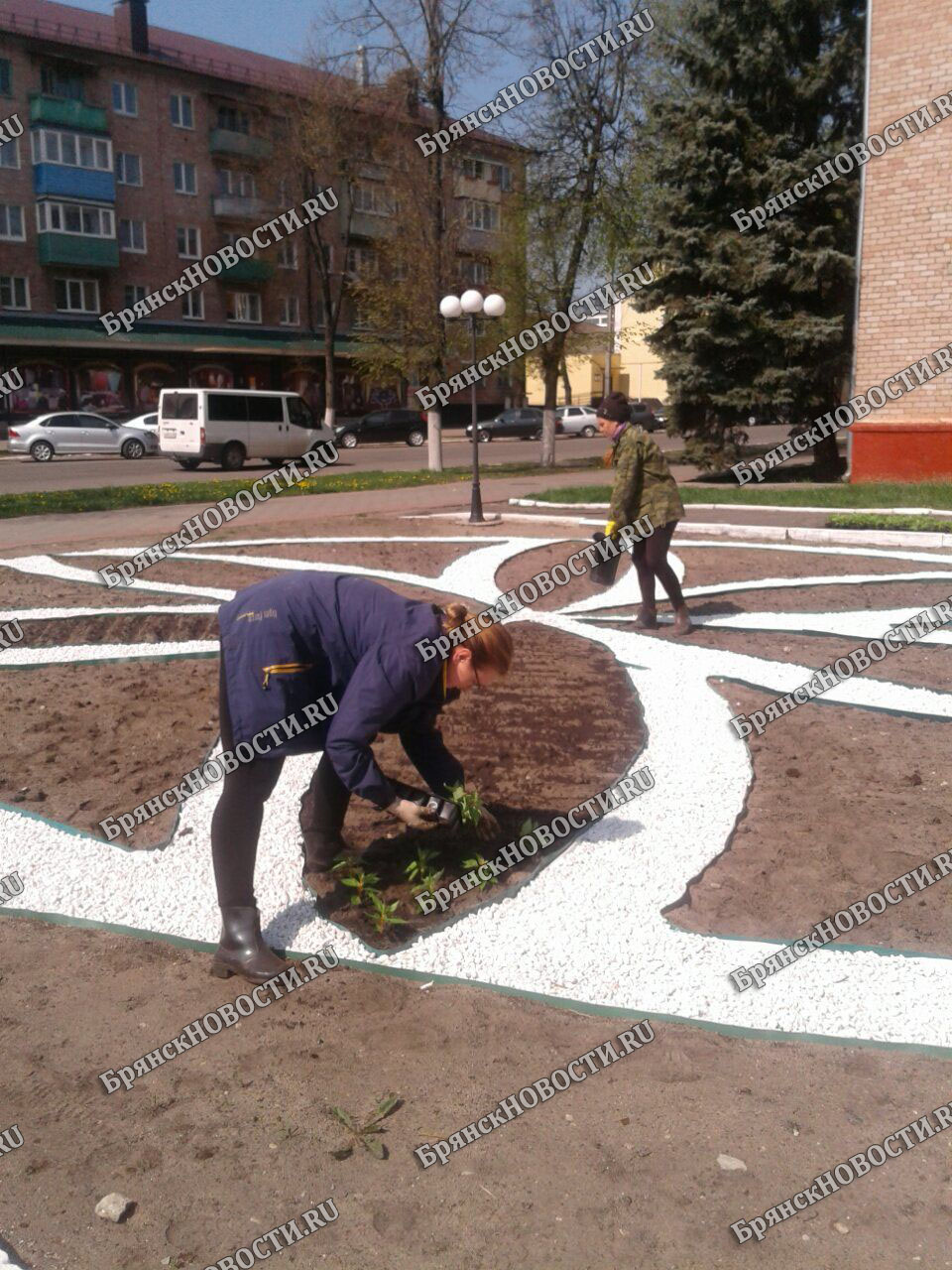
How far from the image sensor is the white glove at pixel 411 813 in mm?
3420

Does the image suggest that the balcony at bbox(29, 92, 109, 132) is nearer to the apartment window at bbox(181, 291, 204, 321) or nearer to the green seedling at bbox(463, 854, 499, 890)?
the apartment window at bbox(181, 291, 204, 321)

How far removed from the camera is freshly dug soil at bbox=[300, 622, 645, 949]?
415 centimetres

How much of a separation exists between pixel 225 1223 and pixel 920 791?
3.55 metres

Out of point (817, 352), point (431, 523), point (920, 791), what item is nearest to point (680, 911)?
point (920, 791)

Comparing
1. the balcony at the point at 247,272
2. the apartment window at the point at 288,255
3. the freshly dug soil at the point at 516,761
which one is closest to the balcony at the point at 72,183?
the balcony at the point at 247,272

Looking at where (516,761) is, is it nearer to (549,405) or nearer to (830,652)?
(830,652)

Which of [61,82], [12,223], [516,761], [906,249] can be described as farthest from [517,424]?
[516,761]

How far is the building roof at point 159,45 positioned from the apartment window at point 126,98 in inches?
47.2

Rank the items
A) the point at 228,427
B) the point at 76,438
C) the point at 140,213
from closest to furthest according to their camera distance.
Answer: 1. the point at 228,427
2. the point at 76,438
3. the point at 140,213

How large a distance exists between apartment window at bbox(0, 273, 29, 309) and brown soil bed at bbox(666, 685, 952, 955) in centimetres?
4435

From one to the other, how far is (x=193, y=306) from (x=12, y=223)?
24.9 feet

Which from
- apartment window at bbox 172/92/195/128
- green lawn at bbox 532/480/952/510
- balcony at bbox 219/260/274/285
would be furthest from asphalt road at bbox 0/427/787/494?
apartment window at bbox 172/92/195/128

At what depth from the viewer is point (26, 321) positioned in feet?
141

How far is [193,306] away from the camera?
159 feet
